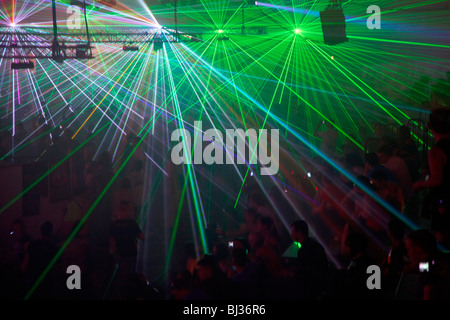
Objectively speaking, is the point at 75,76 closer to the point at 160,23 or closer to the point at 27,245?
the point at 160,23

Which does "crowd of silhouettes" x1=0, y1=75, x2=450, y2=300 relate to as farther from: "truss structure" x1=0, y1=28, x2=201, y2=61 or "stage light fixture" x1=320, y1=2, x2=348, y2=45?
"truss structure" x1=0, y1=28, x2=201, y2=61

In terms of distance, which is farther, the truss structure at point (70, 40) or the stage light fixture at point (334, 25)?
the truss structure at point (70, 40)

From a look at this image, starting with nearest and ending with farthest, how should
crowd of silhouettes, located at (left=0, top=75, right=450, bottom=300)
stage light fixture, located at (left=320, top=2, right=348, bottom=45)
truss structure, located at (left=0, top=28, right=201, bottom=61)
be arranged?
1. crowd of silhouettes, located at (left=0, top=75, right=450, bottom=300)
2. stage light fixture, located at (left=320, top=2, right=348, bottom=45)
3. truss structure, located at (left=0, top=28, right=201, bottom=61)

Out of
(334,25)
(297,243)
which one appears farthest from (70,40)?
(297,243)

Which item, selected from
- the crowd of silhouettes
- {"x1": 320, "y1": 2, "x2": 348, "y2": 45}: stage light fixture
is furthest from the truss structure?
{"x1": 320, "y1": 2, "x2": 348, "y2": 45}: stage light fixture

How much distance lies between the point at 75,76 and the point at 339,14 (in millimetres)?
11581

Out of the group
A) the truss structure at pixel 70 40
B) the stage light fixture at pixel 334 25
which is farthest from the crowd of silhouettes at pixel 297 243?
the truss structure at pixel 70 40

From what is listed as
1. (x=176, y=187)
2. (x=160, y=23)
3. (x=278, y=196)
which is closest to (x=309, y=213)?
(x=278, y=196)

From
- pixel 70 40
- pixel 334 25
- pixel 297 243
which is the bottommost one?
pixel 297 243

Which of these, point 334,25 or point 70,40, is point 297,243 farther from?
point 70,40

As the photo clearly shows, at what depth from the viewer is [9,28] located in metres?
11.9

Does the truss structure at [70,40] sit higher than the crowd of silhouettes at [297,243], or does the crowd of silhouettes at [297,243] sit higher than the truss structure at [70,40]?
the truss structure at [70,40]

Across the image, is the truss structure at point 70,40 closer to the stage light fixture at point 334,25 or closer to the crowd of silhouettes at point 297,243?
the crowd of silhouettes at point 297,243

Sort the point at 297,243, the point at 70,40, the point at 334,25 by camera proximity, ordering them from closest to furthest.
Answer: the point at 297,243 → the point at 334,25 → the point at 70,40
